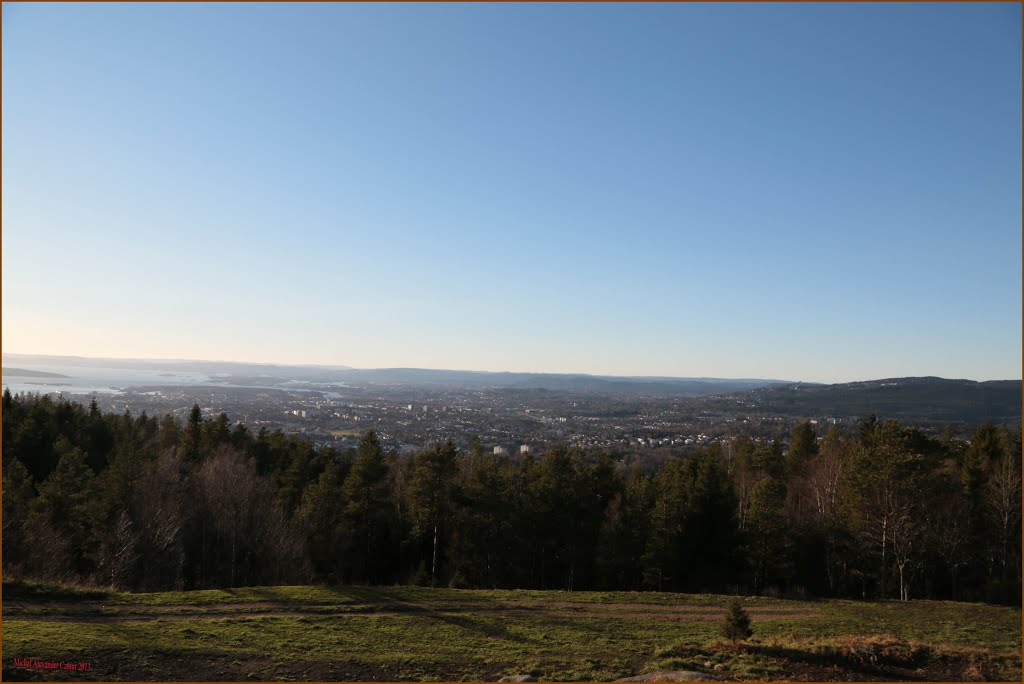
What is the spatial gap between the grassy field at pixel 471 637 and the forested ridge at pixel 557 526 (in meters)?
7.22

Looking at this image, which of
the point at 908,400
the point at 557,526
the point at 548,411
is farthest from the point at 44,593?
the point at 908,400

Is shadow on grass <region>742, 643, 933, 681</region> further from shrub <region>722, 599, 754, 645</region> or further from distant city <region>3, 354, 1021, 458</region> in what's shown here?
distant city <region>3, 354, 1021, 458</region>

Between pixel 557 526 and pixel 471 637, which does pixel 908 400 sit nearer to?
pixel 557 526

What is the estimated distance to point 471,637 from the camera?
559 inches

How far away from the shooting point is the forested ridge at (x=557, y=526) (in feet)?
83.3

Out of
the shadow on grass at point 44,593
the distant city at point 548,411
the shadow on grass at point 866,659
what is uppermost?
the shadow on grass at point 866,659

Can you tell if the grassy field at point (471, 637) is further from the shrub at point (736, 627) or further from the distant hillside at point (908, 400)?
the distant hillside at point (908, 400)

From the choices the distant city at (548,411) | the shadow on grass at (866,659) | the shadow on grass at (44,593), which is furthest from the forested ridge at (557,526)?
the distant city at (548,411)

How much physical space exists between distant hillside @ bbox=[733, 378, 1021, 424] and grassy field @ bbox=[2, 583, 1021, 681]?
70.1 meters

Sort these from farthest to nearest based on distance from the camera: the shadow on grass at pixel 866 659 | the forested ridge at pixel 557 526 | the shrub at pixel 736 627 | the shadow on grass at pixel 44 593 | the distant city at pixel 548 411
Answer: the distant city at pixel 548 411 < the forested ridge at pixel 557 526 < the shadow on grass at pixel 44 593 < the shrub at pixel 736 627 < the shadow on grass at pixel 866 659

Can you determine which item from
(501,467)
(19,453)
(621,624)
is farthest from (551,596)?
(19,453)

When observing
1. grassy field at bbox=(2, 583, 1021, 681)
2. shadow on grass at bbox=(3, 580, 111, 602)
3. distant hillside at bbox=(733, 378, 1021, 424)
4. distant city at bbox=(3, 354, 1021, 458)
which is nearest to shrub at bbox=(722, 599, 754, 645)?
grassy field at bbox=(2, 583, 1021, 681)

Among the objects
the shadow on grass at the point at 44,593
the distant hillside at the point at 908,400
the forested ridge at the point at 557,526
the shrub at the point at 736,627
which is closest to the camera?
the shrub at the point at 736,627

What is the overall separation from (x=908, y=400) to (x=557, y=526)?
13473 centimetres
